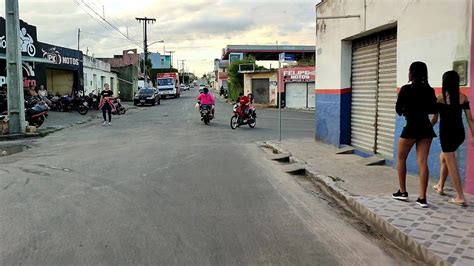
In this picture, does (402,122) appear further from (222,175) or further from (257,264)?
(257,264)

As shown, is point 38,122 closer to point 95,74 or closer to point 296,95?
point 296,95

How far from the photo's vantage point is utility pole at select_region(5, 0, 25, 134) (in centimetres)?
1661

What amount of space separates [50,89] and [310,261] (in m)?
34.2

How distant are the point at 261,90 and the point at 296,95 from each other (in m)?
4.60

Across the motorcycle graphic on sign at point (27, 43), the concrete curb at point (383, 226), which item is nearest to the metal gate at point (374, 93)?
the concrete curb at point (383, 226)

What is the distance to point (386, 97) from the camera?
32.8 feet

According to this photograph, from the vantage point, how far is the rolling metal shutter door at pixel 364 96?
10633mm

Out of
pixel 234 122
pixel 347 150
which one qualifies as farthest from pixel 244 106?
pixel 347 150

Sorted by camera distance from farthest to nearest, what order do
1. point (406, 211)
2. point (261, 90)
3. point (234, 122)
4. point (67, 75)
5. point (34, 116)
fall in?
1. point (261, 90)
2. point (67, 75)
3. point (234, 122)
4. point (34, 116)
5. point (406, 211)

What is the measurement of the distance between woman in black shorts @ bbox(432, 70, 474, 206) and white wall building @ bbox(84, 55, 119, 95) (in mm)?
34545

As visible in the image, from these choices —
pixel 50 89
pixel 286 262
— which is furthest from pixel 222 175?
pixel 50 89

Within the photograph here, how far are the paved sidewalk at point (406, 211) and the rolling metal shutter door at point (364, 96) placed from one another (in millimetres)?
1223

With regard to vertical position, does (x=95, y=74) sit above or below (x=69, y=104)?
above

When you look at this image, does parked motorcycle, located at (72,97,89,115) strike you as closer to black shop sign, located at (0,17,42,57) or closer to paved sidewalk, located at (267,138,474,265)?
black shop sign, located at (0,17,42,57)
